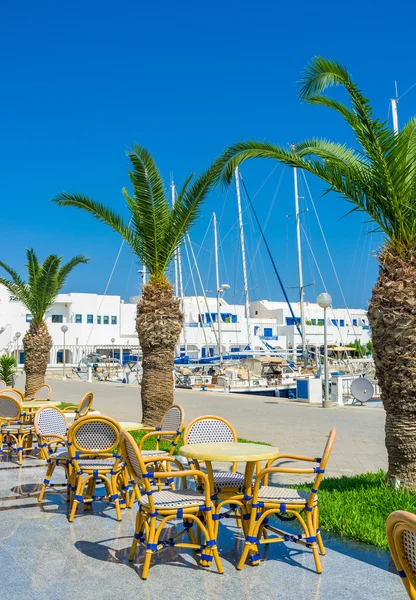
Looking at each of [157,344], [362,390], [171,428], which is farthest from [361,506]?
[362,390]

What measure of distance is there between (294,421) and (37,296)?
9913 mm

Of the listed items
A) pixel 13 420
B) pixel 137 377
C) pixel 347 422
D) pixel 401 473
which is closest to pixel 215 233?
pixel 137 377

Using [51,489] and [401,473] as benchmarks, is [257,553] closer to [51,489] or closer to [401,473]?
[401,473]

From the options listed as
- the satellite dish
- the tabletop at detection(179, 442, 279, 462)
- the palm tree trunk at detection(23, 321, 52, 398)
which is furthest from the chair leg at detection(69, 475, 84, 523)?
the satellite dish

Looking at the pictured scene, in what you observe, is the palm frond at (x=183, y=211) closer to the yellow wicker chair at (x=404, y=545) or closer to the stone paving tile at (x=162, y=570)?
the stone paving tile at (x=162, y=570)

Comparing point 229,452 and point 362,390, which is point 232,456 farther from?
point 362,390

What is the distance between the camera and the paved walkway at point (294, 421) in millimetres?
10417

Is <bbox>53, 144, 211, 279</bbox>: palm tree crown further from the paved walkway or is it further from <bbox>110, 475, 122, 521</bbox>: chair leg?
<bbox>110, 475, 122, 521</bbox>: chair leg

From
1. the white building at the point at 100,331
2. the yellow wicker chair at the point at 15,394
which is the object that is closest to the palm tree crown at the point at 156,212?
the yellow wicker chair at the point at 15,394

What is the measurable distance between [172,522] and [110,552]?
107 cm

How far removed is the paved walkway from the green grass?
1.48 metres

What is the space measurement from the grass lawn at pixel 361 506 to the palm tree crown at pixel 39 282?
1433cm

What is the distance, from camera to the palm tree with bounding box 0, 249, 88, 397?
19.8m

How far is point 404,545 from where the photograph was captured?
2.36 metres
